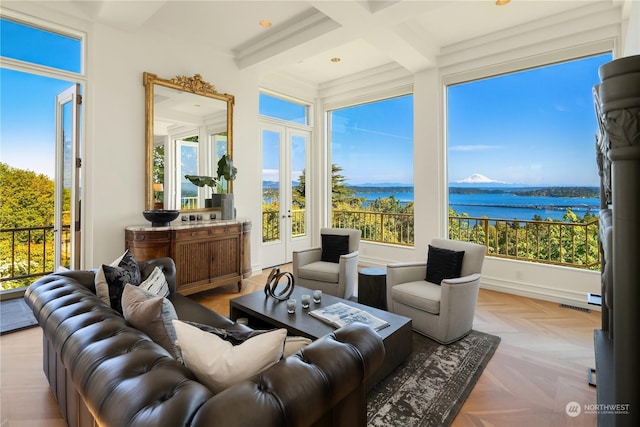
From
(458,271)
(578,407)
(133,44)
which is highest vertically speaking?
(133,44)

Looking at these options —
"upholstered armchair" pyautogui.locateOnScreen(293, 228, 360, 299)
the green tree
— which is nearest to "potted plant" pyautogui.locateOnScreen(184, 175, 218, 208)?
"upholstered armchair" pyautogui.locateOnScreen(293, 228, 360, 299)

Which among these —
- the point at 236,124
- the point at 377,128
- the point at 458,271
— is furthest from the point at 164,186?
the point at 377,128

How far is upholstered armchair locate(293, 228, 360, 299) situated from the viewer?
3.62 m

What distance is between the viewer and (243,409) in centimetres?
78

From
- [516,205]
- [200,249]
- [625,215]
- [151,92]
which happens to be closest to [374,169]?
[516,205]

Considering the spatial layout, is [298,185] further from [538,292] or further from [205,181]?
[538,292]

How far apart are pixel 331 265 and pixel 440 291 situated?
4.58 feet

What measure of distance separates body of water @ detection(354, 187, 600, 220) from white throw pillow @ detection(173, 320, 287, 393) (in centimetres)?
429

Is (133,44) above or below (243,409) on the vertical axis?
above

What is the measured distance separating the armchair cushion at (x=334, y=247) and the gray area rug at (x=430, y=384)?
145 centimetres

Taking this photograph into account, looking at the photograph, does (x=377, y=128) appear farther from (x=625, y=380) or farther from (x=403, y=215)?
(x=625, y=380)

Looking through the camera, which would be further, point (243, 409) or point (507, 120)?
point (507, 120)

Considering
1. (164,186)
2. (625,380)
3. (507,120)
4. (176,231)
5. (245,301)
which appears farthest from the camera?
(507,120)

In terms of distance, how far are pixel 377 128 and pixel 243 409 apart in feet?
19.2
